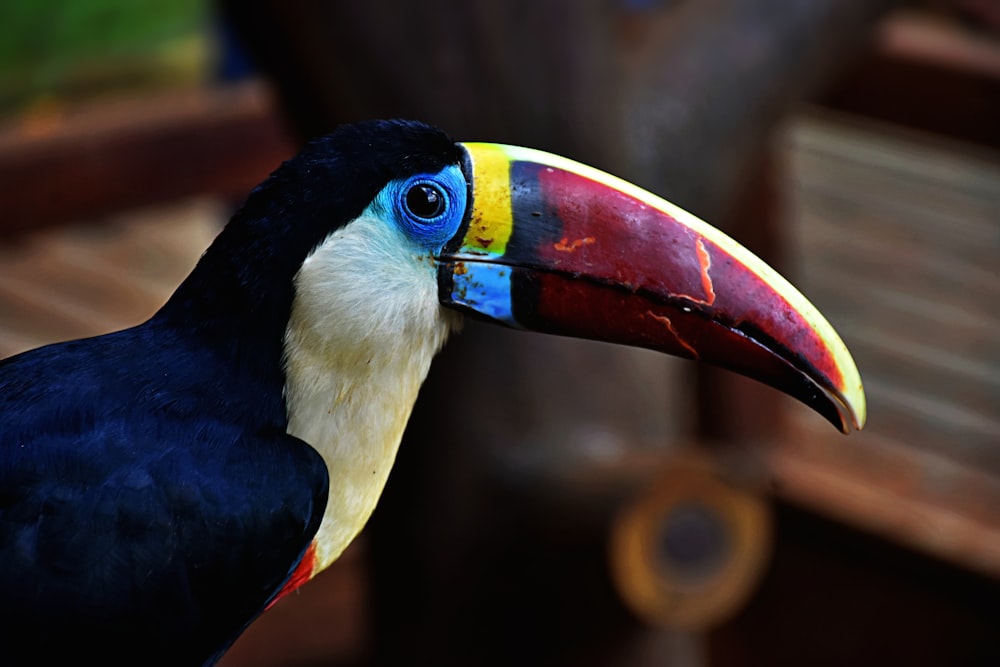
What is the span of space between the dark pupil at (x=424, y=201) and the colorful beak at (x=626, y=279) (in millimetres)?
42

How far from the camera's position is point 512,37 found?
2701 millimetres

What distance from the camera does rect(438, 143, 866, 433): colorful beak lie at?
1604mm

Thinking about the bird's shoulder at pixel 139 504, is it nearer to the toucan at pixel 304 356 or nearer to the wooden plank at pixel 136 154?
the toucan at pixel 304 356

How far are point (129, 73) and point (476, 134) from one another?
3.50 metres

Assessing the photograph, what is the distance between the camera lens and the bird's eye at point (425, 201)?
163 cm

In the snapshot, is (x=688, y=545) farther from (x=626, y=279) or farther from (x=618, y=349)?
(x=626, y=279)

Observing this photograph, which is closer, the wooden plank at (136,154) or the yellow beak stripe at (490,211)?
the yellow beak stripe at (490,211)

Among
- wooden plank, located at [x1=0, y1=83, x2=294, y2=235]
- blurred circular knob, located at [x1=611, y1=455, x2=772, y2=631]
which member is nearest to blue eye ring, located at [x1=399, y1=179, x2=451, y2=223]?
blurred circular knob, located at [x1=611, y1=455, x2=772, y2=631]

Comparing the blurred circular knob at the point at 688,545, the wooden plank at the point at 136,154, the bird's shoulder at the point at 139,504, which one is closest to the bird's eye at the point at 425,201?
Result: the bird's shoulder at the point at 139,504

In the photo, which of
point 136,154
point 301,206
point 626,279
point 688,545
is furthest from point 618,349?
point 136,154

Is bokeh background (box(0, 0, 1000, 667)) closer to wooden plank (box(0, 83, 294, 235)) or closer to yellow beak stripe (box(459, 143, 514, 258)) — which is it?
wooden plank (box(0, 83, 294, 235))

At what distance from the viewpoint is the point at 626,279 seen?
5.36ft

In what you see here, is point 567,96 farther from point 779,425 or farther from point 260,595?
point 779,425

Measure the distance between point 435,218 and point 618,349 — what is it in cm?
135
